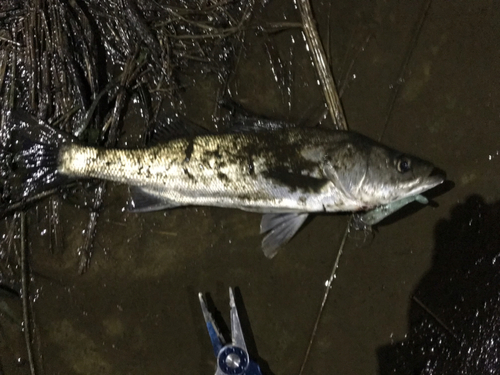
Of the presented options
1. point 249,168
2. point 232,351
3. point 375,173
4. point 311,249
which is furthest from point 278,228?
point 232,351

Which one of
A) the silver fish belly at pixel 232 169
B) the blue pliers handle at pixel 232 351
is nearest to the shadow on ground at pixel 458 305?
the silver fish belly at pixel 232 169

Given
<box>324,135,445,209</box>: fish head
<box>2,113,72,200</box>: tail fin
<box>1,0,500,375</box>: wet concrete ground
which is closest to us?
<box>324,135,445,209</box>: fish head

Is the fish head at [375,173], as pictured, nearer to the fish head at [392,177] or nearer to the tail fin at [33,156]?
the fish head at [392,177]

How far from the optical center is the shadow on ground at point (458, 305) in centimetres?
296

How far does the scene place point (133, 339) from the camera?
293 centimetres

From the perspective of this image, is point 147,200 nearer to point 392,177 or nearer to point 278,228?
point 278,228

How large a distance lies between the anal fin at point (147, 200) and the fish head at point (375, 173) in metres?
1.08

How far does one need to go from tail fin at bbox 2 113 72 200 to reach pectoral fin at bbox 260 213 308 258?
1.39 m

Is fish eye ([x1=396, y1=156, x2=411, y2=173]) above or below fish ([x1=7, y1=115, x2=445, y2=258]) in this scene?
above

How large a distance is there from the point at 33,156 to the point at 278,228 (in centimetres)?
171

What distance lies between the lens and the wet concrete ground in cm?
294

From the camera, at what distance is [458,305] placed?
9.74 feet

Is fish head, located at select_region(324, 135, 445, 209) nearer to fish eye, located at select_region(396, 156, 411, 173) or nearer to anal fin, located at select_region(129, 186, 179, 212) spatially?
fish eye, located at select_region(396, 156, 411, 173)

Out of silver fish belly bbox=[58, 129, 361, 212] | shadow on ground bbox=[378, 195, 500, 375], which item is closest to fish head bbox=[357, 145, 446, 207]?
silver fish belly bbox=[58, 129, 361, 212]
